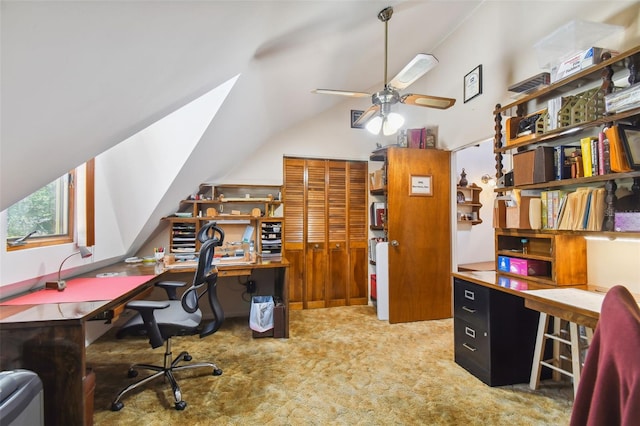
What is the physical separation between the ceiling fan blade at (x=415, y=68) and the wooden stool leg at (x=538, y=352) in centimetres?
187

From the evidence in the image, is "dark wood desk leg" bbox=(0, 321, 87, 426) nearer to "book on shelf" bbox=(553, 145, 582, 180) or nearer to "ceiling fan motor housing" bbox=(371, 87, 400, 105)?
"ceiling fan motor housing" bbox=(371, 87, 400, 105)

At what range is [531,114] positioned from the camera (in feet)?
7.41

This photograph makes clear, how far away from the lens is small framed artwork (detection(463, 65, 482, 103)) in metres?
3.03

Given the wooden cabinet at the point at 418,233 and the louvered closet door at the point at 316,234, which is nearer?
the wooden cabinet at the point at 418,233

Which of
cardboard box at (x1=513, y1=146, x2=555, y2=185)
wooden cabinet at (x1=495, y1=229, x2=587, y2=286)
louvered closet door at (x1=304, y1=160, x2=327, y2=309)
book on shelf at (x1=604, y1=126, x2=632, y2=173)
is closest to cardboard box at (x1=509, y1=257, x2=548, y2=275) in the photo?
wooden cabinet at (x1=495, y1=229, x2=587, y2=286)

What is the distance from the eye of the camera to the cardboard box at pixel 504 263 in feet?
7.90

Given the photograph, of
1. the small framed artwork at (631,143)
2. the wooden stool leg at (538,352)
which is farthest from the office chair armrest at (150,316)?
the small framed artwork at (631,143)

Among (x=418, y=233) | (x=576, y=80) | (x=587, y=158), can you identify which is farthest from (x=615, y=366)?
(x=418, y=233)

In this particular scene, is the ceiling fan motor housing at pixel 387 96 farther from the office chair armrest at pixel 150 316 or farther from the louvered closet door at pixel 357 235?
the office chair armrest at pixel 150 316

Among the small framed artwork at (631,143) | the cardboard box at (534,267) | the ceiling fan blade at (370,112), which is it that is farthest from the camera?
the ceiling fan blade at (370,112)

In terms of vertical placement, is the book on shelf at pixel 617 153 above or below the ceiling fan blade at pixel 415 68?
below

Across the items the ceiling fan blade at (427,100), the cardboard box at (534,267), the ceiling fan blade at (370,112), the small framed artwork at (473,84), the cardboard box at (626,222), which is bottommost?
the cardboard box at (534,267)

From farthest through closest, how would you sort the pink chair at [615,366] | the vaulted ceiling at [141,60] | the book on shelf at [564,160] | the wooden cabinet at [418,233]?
the wooden cabinet at [418,233] < the book on shelf at [564,160] < the vaulted ceiling at [141,60] < the pink chair at [615,366]

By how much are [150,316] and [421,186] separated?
9.75ft
